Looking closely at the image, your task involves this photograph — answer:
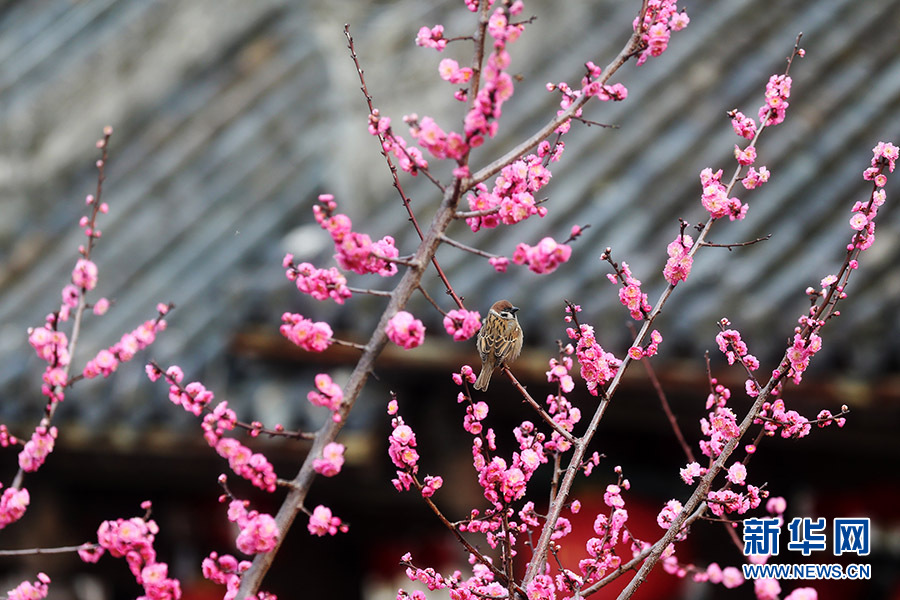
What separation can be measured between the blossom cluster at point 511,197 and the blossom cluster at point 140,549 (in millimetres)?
538

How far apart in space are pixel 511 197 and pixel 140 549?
63 centimetres

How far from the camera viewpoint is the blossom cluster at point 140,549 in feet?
3.76

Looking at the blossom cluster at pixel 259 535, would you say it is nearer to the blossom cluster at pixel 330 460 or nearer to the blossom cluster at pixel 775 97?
the blossom cluster at pixel 330 460

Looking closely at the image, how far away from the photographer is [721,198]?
134 centimetres

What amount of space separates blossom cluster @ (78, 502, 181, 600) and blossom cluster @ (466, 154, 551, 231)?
21.2 inches

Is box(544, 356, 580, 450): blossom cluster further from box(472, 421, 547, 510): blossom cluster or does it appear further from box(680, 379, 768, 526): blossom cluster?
box(680, 379, 768, 526): blossom cluster

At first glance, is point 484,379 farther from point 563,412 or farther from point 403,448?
point 403,448

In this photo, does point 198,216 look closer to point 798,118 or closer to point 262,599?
point 798,118

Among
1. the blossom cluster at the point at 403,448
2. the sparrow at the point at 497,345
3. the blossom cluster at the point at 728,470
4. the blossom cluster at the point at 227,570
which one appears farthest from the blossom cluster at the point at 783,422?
the blossom cluster at the point at 227,570

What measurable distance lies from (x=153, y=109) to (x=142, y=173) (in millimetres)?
370

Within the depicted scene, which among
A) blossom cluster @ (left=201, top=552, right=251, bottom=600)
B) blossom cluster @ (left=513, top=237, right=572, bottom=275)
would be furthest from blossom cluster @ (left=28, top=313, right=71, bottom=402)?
blossom cluster @ (left=513, top=237, right=572, bottom=275)

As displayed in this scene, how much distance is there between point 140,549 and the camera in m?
1.20

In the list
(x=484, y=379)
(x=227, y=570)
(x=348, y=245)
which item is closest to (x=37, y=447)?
(x=227, y=570)

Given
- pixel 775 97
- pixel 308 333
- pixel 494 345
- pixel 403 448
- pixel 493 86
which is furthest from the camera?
pixel 494 345
